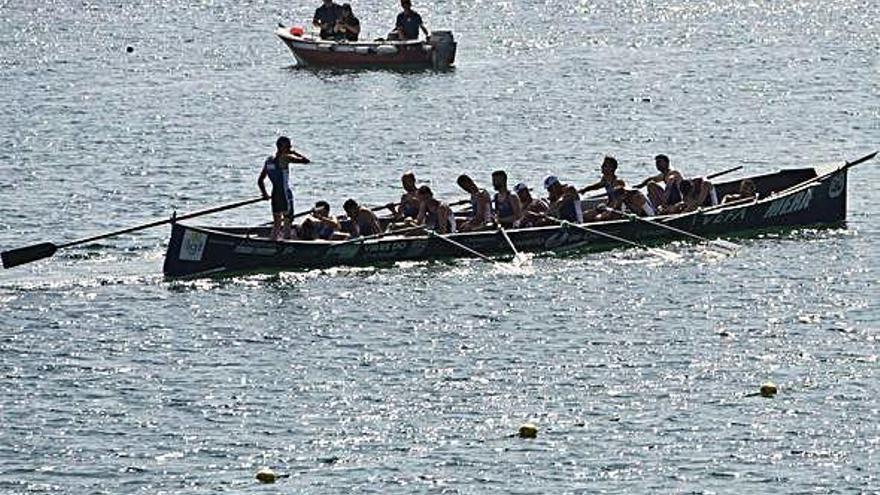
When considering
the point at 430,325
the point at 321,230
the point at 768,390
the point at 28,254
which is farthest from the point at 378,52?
the point at 768,390

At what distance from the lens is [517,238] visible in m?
39.8

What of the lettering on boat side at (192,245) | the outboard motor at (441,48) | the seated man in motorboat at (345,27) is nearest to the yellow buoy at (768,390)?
the lettering on boat side at (192,245)

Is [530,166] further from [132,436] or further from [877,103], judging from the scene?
[132,436]

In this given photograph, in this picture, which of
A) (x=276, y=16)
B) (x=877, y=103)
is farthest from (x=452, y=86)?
(x=276, y=16)

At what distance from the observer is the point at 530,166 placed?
51.3 metres

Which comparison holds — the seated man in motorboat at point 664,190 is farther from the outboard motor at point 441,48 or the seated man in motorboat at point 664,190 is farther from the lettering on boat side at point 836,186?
the outboard motor at point 441,48

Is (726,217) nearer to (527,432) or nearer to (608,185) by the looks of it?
(608,185)

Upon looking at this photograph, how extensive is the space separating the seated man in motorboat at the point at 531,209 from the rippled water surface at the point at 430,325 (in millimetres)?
905

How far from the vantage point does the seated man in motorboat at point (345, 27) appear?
66.4 m

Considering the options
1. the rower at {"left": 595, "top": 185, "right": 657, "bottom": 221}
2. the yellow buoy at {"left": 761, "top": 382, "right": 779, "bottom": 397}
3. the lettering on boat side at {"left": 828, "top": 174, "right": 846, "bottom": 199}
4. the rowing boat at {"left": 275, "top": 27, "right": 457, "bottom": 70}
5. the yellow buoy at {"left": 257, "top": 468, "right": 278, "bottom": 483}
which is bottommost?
the yellow buoy at {"left": 257, "top": 468, "right": 278, "bottom": 483}

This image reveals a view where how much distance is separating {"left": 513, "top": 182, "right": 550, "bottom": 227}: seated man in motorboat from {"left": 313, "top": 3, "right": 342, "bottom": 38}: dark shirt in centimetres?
2668

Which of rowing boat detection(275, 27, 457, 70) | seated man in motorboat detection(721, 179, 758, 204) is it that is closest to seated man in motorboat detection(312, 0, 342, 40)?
rowing boat detection(275, 27, 457, 70)

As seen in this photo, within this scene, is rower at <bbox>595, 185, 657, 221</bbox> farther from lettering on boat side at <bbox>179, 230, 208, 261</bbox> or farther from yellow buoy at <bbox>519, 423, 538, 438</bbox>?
yellow buoy at <bbox>519, 423, 538, 438</bbox>

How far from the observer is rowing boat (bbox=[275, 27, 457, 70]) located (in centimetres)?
6531
